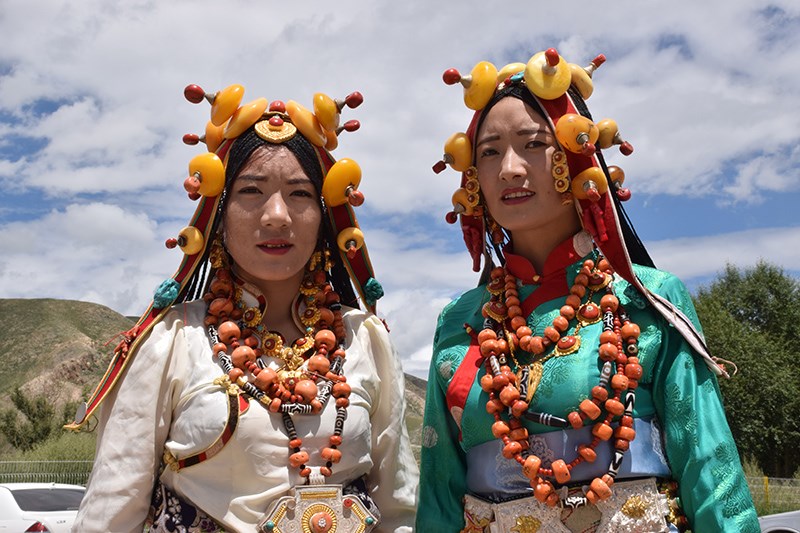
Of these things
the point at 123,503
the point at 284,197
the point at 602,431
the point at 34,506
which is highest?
the point at 284,197

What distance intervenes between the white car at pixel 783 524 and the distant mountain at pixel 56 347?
99.1ft

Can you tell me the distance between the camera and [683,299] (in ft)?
10.9

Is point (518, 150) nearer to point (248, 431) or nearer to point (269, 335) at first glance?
point (269, 335)

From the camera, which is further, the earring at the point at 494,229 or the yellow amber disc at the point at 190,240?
the earring at the point at 494,229

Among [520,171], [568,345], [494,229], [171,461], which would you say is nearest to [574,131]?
[520,171]

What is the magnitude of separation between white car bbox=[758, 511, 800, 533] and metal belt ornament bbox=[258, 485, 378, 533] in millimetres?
7143

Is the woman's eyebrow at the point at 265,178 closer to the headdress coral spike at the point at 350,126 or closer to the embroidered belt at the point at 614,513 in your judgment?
the headdress coral spike at the point at 350,126

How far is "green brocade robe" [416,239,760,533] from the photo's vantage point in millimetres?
3002

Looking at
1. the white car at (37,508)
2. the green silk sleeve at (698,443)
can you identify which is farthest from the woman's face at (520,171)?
the white car at (37,508)

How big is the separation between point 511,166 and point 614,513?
1388mm

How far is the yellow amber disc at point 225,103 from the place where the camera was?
3.59 metres

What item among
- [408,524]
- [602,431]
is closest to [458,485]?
[408,524]

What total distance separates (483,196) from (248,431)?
143 cm

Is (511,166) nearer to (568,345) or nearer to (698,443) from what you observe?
(568,345)
